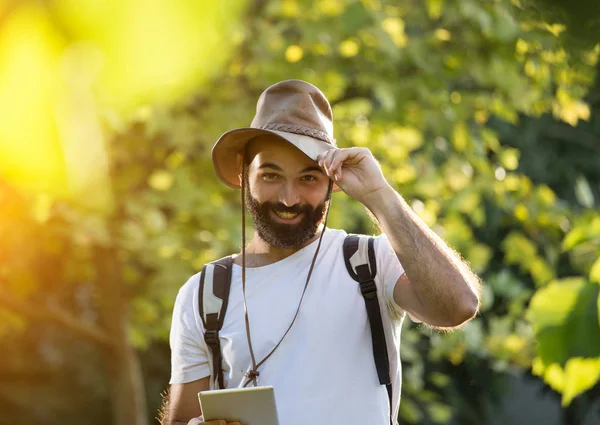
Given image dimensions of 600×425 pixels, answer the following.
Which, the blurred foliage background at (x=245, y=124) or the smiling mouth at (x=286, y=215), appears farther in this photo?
the blurred foliage background at (x=245, y=124)

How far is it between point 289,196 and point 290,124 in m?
0.23

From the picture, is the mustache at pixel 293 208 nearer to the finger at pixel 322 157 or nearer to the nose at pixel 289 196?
the nose at pixel 289 196

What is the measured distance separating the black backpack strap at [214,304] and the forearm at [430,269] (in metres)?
0.57

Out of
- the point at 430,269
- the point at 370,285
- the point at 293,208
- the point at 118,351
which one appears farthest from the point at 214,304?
the point at 118,351

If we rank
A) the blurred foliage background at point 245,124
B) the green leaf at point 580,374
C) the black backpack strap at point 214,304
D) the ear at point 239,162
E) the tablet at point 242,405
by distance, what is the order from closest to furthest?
the green leaf at point 580,374 < the tablet at point 242,405 < the black backpack strap at point 214,304 < the ear at point 239,162 < the blurred foliage background at point 245,124

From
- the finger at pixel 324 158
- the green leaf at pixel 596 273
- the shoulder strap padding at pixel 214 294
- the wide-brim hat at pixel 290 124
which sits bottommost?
the green leaf at pixel 596 273

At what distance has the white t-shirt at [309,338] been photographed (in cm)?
291

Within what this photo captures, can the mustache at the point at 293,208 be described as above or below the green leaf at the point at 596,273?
→ above

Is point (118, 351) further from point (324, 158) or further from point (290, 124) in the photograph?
point (324, 158)

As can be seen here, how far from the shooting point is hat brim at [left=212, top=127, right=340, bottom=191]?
308cm

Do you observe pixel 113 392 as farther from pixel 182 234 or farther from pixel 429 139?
pixel 429 139

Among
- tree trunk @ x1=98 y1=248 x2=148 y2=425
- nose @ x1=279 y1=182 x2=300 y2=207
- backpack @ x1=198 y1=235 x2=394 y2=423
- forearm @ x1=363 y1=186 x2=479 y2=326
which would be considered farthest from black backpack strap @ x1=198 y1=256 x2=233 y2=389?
tree trunk @ x1=98 y1=248 x2=148 y2=425

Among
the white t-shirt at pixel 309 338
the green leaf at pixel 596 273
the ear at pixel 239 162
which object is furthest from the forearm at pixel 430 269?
the ear at pixel 239 162

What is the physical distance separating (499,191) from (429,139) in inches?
24.6
